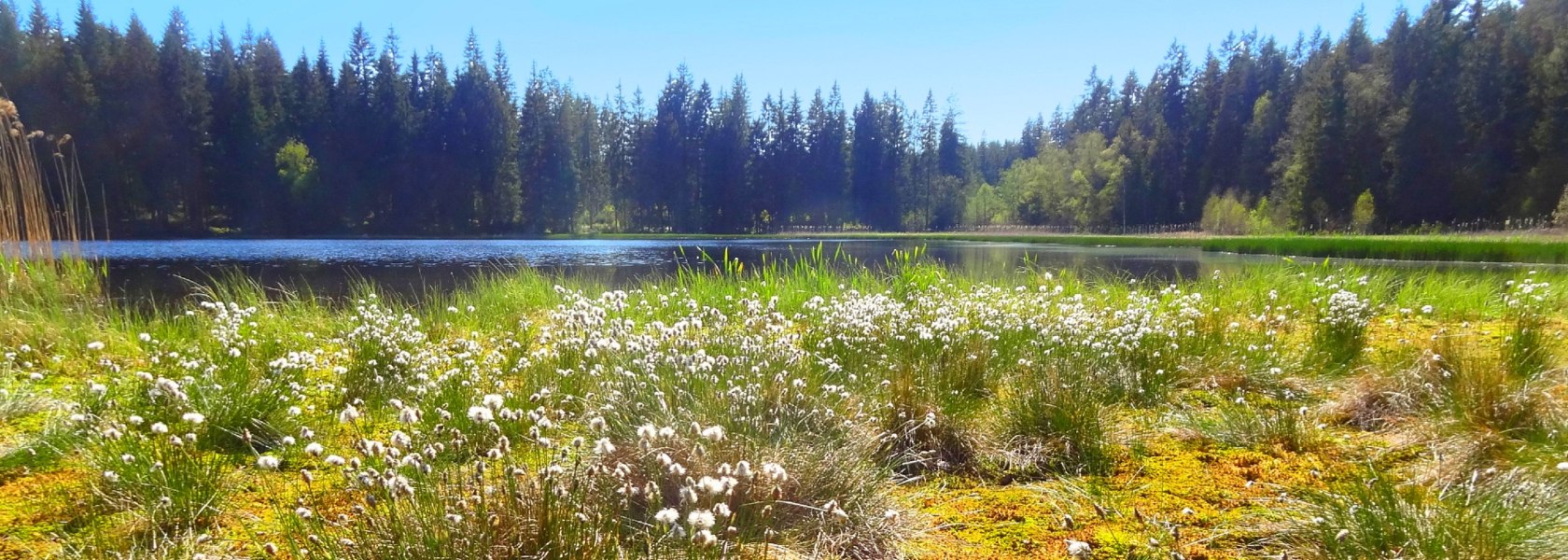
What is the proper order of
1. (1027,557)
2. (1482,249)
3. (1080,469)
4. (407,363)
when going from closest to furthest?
(1027,557), (1080,469), (407,363), (1482,249)

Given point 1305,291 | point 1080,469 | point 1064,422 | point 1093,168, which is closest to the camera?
point 1080,469

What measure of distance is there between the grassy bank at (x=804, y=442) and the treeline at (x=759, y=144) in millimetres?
50729

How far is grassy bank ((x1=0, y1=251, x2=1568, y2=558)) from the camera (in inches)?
77.7

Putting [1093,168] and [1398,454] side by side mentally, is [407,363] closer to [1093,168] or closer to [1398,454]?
[1398,454]

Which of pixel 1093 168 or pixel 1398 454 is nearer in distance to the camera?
pixel 1398 454

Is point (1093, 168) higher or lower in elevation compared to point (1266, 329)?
higher

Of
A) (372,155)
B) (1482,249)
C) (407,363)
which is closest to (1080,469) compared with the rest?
(407,363)

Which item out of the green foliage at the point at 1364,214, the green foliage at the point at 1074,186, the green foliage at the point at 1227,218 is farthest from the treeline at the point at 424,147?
the green foliage at the point at 1364,214

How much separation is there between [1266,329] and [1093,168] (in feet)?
227

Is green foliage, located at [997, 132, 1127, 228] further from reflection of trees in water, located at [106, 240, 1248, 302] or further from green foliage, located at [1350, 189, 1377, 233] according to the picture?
reflection of trees in water, located at [106, 240, 1248, 302]

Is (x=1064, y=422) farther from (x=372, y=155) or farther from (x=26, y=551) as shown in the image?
(x=372, y=155)

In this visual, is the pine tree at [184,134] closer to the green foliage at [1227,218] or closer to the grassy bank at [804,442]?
the grassy bank at [804,442]

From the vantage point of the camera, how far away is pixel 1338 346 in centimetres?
512

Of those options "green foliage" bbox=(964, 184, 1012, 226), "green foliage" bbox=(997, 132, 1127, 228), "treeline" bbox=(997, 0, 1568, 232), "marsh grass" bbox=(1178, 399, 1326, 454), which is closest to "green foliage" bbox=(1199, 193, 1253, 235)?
"treeline" bbox=(997, 0, 1568, 232)
